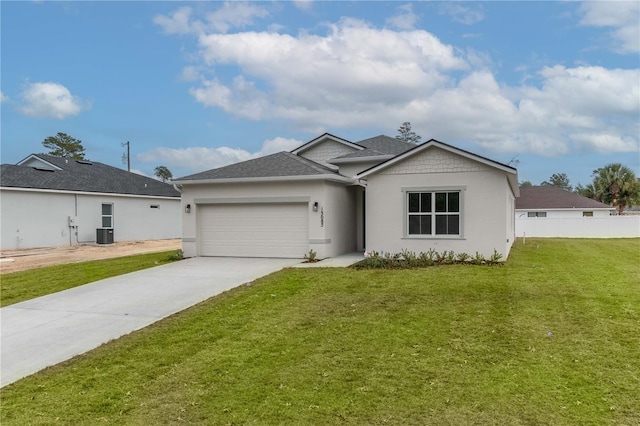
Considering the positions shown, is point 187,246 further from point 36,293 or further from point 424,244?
point 424,244

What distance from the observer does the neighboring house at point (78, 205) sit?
66.6ft

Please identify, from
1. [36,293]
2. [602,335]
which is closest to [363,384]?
[602,335]

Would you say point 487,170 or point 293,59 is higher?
point 293,59

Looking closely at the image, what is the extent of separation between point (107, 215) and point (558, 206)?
32823mm

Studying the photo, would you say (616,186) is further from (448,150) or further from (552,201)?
(448,150)

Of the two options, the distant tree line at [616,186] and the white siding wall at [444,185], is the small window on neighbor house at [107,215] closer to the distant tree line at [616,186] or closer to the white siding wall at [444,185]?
the white siding wall at [444,185]

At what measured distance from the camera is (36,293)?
990 cm

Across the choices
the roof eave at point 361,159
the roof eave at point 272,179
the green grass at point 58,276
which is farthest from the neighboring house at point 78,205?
the roof eave at point 361,159

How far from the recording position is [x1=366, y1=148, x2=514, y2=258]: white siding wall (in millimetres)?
13031

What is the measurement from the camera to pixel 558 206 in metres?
35.2

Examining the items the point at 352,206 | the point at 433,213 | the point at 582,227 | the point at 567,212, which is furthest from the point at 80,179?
the point at 567,212

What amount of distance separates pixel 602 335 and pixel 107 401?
20.3ft

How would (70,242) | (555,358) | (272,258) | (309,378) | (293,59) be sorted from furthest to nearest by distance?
(70,242)
(293,59)
(272,258)
(555,358)
(309,378)

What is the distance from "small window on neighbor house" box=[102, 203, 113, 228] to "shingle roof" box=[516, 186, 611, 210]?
29775 millimetres
